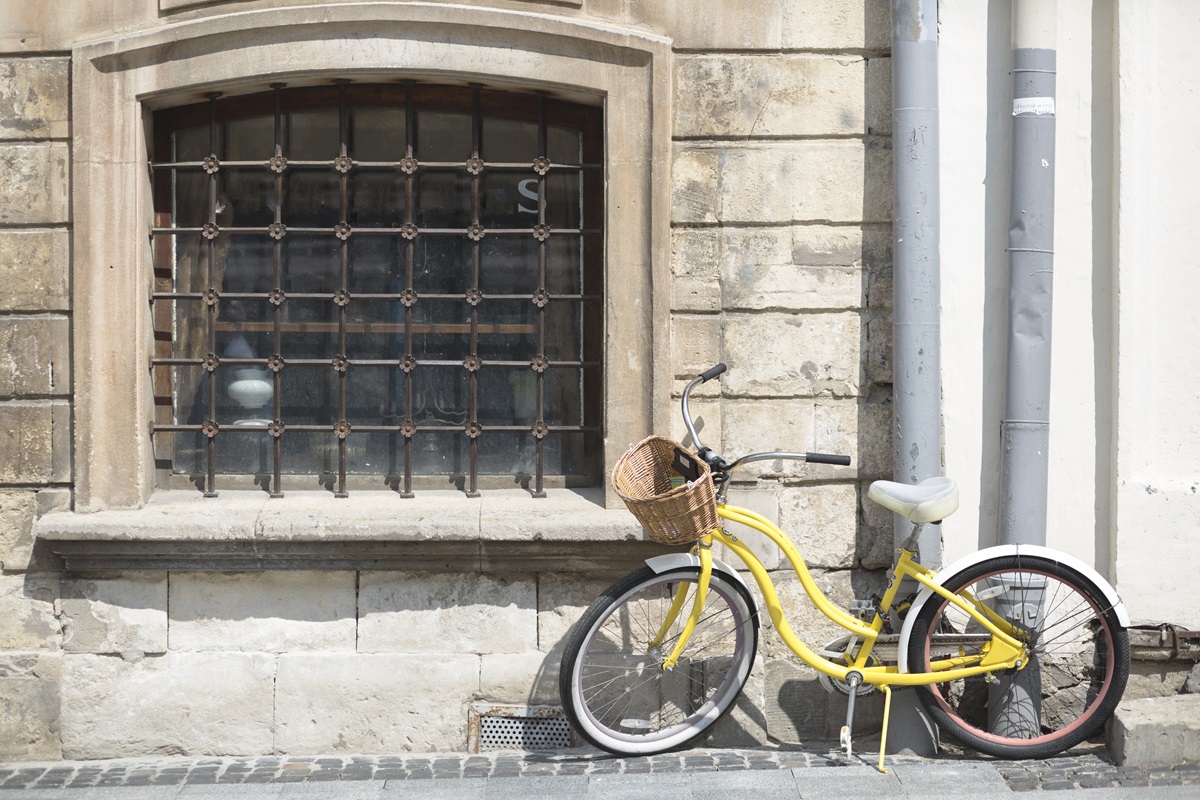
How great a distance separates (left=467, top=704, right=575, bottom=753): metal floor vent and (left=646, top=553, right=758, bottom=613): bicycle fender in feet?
2.74

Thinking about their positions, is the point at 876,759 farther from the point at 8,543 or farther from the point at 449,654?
the point at 8,543

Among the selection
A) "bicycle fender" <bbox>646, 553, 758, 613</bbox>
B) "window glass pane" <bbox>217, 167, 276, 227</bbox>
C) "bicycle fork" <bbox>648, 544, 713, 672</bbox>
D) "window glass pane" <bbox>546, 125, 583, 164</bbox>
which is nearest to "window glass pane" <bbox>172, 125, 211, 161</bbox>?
"window glass pane" <bbox>217, 167, 276, 227</bbox>

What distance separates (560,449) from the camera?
5148 mm

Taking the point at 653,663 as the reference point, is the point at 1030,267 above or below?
above

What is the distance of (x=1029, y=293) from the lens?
15.2 feet

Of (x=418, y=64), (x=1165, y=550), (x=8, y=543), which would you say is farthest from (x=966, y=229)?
(x=8, y=543)

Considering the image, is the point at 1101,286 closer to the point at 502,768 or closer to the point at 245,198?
the point at 502,768

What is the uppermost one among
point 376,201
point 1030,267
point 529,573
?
point 376,201

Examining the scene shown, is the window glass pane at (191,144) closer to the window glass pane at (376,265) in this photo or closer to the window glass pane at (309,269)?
the window glass pane at (309,269)

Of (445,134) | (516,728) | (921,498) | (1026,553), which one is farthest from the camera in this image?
(445,134)

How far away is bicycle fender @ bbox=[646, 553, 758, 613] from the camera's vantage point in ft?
14.5

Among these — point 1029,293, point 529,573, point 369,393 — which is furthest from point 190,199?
point 1029,293

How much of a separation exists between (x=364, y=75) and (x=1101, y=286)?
3097 millimetres

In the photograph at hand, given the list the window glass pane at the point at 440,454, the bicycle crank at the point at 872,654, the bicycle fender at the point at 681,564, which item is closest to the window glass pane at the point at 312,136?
the window glass pane at the point at 440,454
